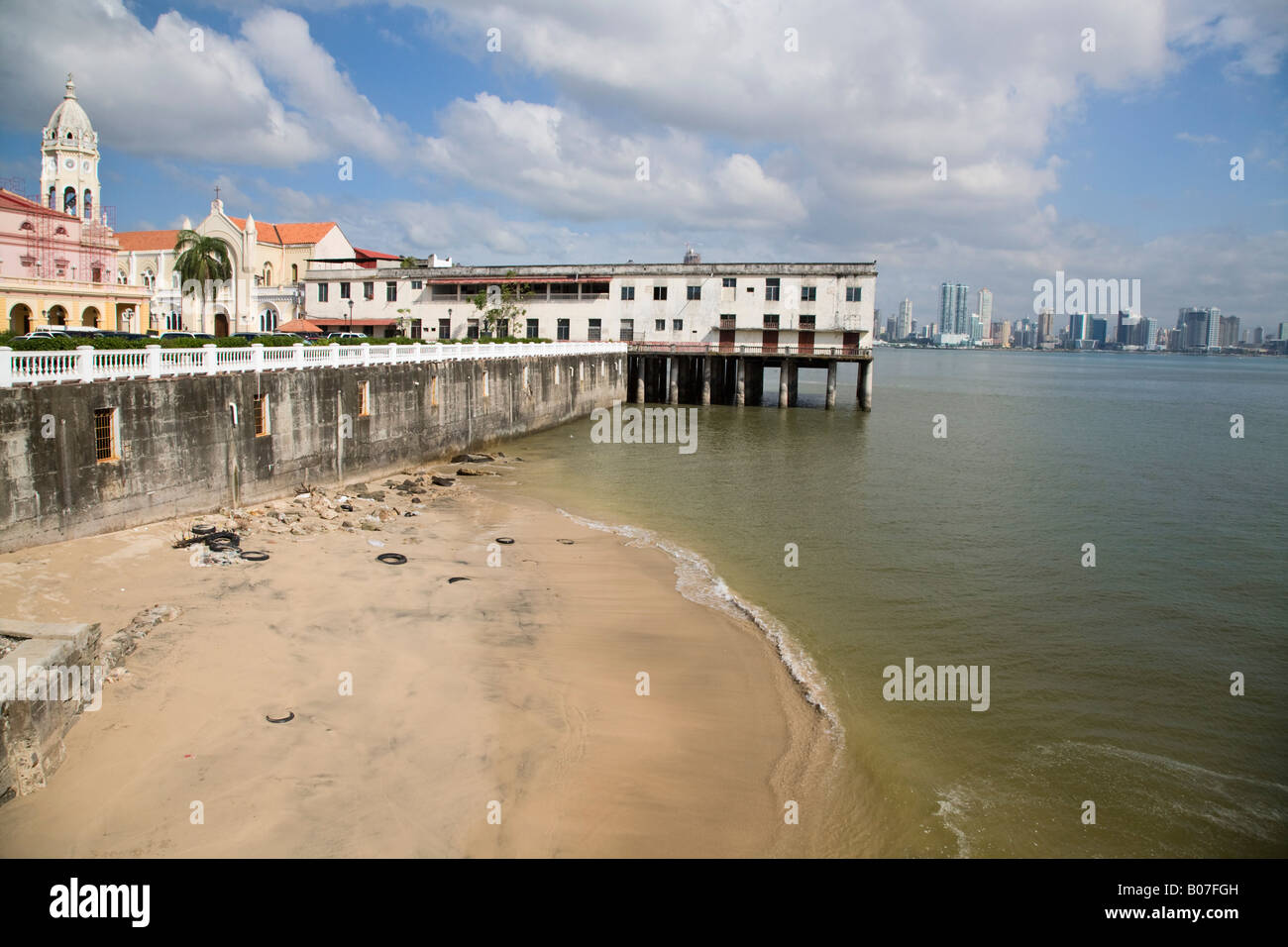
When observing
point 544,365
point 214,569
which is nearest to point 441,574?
point 214,569

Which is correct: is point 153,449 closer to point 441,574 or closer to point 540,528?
point 441,574

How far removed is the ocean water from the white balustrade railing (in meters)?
7.56

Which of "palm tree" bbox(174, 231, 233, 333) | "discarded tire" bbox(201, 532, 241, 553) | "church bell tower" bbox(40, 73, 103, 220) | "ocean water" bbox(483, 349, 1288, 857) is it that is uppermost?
"church bell tower" bbox(40, 73, 103, 220)

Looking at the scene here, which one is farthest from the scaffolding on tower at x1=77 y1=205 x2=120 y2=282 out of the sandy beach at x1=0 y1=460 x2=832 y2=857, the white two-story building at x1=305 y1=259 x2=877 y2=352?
the sandy beach at x1=0 y1=460 x2=832 y2=857

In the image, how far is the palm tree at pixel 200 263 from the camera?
64812 mm

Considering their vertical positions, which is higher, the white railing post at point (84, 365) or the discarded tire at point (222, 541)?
the white railing post at point (84, 365)

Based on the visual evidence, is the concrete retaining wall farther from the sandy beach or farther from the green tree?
the green tree

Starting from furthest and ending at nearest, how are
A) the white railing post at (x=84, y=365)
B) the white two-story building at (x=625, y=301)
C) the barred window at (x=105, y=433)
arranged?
the white two-story building at (x=625, y=301)
the barred window at (x=105, y=433)
the white railing post at (x=84, y=365)

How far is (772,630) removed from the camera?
17.2m

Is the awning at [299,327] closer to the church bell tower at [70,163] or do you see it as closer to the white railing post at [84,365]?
the church bell tower at [70,163]

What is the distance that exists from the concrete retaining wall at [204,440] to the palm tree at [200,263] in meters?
38.1

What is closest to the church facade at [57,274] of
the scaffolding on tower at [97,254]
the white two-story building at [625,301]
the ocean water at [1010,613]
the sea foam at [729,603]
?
the scaffolding on tower at [97,254]

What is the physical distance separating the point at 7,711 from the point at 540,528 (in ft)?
51.9

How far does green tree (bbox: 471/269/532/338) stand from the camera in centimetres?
7000
